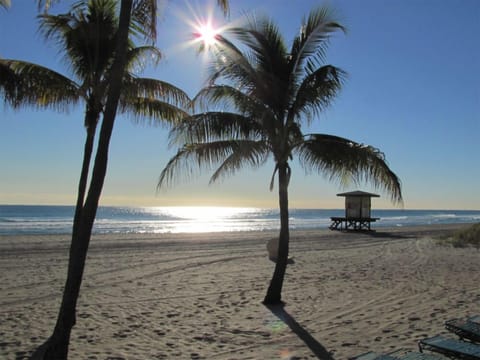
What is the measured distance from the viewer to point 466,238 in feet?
70.3

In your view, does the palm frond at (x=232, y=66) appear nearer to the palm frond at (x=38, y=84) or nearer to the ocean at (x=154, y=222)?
the palm frond at (x=38, y=84)

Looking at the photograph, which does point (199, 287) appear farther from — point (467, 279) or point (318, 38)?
point (467, 279)

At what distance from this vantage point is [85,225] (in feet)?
15.5

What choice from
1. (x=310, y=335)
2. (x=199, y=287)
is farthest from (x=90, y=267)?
(x=310, y=335)

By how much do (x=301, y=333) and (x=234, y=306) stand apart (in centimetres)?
200

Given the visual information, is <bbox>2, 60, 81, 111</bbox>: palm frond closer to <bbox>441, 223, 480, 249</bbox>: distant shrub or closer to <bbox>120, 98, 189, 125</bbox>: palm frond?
<bbox>120, 98, 189, 125</bbox>: palm frond

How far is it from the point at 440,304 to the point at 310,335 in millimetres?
3287

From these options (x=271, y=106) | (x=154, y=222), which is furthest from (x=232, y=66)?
(x=154, y=222)

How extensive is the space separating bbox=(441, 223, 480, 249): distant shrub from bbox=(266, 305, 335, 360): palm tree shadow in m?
15.2

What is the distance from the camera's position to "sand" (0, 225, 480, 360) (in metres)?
5.78

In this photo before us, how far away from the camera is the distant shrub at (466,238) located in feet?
66.0

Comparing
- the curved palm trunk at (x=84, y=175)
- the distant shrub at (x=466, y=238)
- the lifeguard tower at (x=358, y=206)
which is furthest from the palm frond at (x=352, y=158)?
the lifeguard tower at (x=358, y=206)

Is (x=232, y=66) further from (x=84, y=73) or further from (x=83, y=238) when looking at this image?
(x=83, y=238)

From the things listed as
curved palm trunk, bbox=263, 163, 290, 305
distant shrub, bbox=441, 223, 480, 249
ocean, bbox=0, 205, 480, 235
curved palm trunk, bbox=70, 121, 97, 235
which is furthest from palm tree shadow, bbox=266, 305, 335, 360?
ocean, bbox=0, 205, 480, 235
